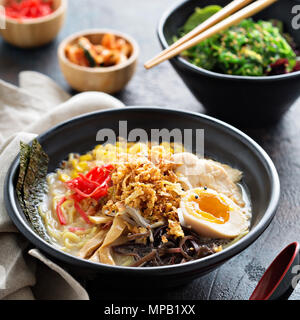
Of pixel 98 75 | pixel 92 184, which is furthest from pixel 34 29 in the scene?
pixel 92 184

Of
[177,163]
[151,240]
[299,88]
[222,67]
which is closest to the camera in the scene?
[151,240]

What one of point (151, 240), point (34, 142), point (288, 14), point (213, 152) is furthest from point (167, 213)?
point (288, 14)

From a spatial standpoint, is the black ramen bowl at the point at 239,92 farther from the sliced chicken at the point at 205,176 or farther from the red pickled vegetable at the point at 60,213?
the red pickled vegetable at the point at 60,213

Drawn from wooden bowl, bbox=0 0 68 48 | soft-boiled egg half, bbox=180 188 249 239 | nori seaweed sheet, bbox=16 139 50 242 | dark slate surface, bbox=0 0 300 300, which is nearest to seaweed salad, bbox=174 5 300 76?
dark slate surface, bbox=0 0 300 300

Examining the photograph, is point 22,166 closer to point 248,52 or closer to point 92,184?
point 92,184

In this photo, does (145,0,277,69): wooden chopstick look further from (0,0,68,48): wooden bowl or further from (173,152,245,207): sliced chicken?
(0,0,68,48): wooden bowl
